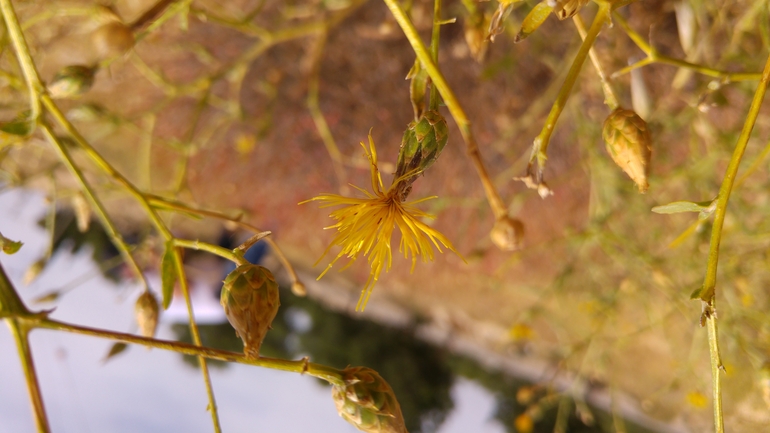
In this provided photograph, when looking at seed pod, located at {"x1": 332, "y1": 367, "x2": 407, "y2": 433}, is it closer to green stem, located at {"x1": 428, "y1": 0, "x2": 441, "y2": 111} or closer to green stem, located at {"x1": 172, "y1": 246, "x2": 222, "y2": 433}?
green stem, located at {"x1": 172, "y1": 246, "x2": 222, "y2": 433}

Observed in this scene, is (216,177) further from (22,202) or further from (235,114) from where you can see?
(235,114)

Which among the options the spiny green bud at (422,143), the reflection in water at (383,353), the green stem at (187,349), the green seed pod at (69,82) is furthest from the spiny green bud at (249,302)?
the reflection in water at (383,353)

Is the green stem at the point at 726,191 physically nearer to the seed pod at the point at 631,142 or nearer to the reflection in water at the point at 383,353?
the seed pod at the point at 631,142

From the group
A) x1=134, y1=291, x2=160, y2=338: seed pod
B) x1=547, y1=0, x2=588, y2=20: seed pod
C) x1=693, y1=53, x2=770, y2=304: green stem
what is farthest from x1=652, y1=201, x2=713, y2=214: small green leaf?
x1=134, y1=291, x2=160, y2=338: seed pod

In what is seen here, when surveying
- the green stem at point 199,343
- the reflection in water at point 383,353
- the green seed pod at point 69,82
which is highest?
the green seed pod at point 69,82

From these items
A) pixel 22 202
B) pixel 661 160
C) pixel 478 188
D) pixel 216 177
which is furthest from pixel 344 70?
pixel 22 202
